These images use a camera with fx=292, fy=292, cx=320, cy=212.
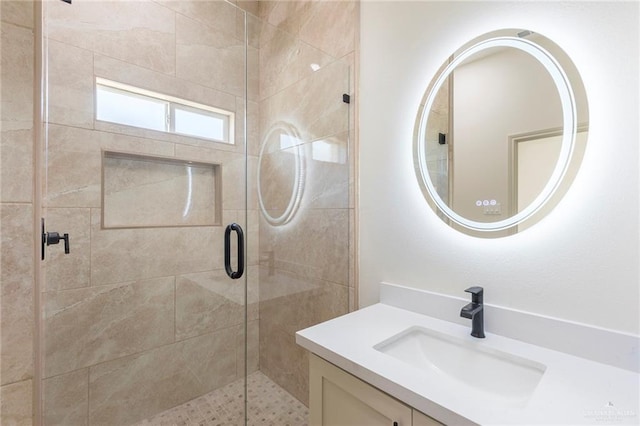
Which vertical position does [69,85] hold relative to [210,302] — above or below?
above

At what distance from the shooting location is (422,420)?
71 centimetres

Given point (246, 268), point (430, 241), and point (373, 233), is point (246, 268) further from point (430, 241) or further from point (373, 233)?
point (430, 241)

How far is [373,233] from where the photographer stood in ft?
4.83

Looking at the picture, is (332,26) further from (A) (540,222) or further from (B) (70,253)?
(B) (70,253)

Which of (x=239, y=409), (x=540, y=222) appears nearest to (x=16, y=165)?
(x=239, y=409)

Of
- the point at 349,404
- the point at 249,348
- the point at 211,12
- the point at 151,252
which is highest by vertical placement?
the point at 211,12

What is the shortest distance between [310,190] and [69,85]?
1.23m

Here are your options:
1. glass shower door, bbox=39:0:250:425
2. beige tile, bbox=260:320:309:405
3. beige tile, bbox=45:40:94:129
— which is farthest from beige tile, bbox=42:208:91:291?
beige tile, bbox=260:320:309:405

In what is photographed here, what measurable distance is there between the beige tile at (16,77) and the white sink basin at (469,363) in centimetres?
180

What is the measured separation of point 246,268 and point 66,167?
0.97 meters

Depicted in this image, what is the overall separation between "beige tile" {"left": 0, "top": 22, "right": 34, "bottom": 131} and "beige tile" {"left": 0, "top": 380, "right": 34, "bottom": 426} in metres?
1.16

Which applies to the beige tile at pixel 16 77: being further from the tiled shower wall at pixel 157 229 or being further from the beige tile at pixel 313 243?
the beige tile at pixel 313 243

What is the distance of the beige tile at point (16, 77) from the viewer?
1.29 metres

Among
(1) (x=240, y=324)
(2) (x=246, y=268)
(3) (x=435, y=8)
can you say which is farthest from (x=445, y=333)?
(3) (x=435, y=8)
